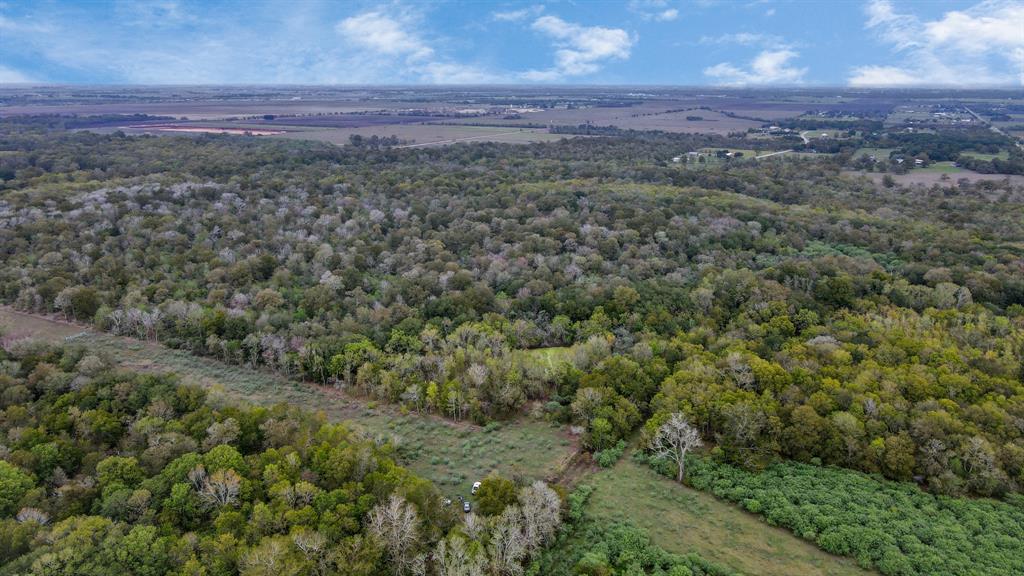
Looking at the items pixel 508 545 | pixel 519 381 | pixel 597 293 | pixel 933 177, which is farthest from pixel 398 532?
pixel 933 177

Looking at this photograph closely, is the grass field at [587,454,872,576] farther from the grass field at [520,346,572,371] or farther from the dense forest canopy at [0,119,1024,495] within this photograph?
the grass field at [520,346,572,371]

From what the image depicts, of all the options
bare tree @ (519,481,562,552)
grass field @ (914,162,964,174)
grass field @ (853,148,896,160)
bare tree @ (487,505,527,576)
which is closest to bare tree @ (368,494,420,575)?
bare tree @ (487,505,527,576)

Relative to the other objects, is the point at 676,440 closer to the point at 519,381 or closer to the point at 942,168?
the point at 519,381

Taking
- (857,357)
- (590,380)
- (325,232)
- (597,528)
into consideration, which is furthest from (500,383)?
(325,232)

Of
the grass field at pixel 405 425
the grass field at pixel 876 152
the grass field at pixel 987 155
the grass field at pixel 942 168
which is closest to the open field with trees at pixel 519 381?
the grass field at pixel 405 425

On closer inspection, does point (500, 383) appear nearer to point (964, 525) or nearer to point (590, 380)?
point (590, 380)
